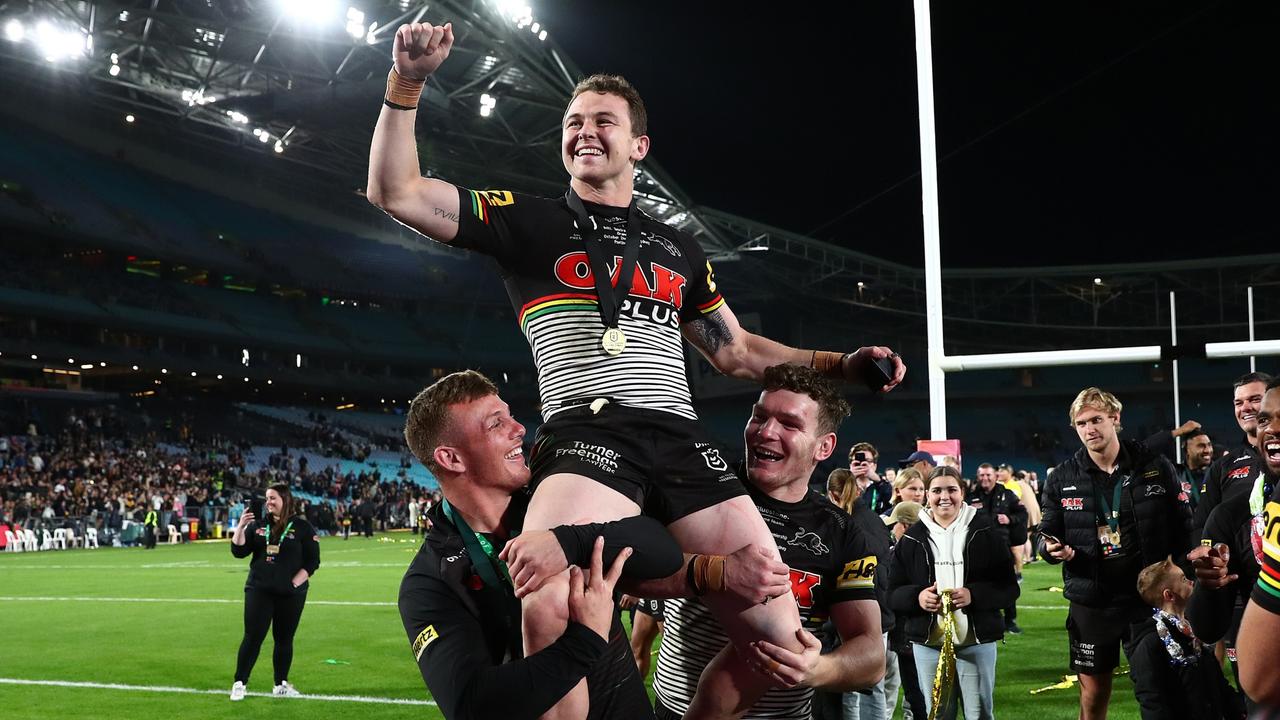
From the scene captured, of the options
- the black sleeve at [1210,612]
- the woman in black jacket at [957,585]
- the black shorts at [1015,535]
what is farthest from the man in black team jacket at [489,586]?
Answer: the black shorts at [1015,535]

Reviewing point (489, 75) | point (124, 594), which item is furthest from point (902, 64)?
point (124, 594)

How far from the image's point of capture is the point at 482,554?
327 cm

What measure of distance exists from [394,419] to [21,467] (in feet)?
69.2

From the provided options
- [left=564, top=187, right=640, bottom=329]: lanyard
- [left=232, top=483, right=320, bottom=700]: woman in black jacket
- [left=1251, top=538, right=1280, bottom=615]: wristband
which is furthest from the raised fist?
[left=232, top=483, right=320, bottom=700]: woman in black jacket

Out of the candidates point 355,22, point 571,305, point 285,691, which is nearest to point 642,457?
point 571,305

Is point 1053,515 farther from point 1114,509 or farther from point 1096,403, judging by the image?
point 1096,403

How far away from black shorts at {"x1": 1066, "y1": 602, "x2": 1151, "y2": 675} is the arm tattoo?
4339 millimetres

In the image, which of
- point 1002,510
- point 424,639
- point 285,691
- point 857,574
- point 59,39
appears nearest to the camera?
point 424,639

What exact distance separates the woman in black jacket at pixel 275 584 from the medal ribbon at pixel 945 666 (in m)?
5.71

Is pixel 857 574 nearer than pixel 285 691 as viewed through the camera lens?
Yes

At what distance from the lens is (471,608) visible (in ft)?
10.7

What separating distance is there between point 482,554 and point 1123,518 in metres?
5.45

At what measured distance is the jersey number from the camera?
159 inches

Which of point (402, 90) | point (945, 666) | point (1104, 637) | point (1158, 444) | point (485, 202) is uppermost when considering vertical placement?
point (402, 90)
